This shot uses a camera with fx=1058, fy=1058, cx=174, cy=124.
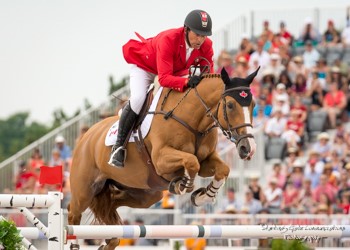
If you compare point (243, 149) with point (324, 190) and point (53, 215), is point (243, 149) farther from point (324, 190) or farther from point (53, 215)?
point (324, 190)

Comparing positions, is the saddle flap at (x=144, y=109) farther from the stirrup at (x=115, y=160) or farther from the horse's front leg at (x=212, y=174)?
the horse's front leg at (x=212, y=174)

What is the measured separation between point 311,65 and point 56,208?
1200 centimetres

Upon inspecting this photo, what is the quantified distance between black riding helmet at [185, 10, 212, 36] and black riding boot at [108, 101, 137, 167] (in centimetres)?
106

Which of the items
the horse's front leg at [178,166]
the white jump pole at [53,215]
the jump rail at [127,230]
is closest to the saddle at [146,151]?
the horse's front leg at [178,166]

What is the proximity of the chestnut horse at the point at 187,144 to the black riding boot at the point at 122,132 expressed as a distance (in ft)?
0.40

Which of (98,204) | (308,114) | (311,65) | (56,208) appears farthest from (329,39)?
(56,208)

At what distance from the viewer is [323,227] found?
28.4ft

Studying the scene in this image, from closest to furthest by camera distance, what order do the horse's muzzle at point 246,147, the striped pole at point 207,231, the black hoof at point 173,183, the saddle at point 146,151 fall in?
1. the striped pole at point 207,231
2. the horse's muzzle at point 246,147
3. the black hoof at point 173,183
4. the saddle at point 146,151

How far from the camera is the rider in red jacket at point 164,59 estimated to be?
976 cm

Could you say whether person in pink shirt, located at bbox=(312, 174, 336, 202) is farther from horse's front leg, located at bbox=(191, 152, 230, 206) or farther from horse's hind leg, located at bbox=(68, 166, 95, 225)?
horse's front leg, located at bbox=(191, 152, 230, 206)

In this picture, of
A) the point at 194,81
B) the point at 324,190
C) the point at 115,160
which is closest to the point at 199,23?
the point at 194,81

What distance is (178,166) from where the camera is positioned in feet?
31.2

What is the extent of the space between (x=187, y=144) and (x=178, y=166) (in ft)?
1.03

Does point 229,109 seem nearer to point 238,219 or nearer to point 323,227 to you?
point 323,227
